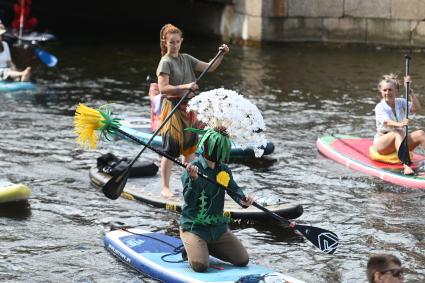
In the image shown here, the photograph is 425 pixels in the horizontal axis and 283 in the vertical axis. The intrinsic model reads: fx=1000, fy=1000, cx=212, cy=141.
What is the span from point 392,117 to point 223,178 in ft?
12.5

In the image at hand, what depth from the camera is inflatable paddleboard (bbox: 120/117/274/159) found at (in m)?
11.4

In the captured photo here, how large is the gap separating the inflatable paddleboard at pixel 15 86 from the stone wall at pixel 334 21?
6.00 m

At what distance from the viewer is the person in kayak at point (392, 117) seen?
1035cm

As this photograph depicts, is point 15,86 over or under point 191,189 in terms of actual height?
under

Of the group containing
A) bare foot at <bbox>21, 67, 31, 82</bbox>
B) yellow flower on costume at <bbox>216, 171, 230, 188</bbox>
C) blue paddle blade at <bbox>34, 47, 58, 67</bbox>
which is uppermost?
yellow flower on costume at <bbox>216, 171, 230, 188</bbox>

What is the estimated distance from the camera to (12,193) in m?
9.27

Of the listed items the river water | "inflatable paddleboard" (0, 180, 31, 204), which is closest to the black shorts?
the river water

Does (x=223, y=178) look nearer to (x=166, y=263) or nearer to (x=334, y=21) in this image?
(x=166, y=263)

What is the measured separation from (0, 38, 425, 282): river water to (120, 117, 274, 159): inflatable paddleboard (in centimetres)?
19

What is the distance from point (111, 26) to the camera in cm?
2372

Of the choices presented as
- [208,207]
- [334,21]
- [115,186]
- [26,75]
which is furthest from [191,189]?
[334,21]

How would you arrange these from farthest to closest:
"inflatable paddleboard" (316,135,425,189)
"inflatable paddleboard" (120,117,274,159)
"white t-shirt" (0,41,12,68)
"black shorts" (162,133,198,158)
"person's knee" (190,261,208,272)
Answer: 1. "white t-shirt" (0,41,12,68)
2. "inflatable paddleboard" (120,117,274,159)
3. "inflatable paddleboard" (316,135,425,189)
4. "black shorts" (162,133,198,158)
5. "person's knee" (190,261,208,272)

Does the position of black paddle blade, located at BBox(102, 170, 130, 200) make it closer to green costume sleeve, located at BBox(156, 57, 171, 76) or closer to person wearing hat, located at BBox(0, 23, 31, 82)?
green costume sleeve, located at BBox(156, 57, 171, 76)

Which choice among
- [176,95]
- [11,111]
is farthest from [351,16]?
[176,95]
